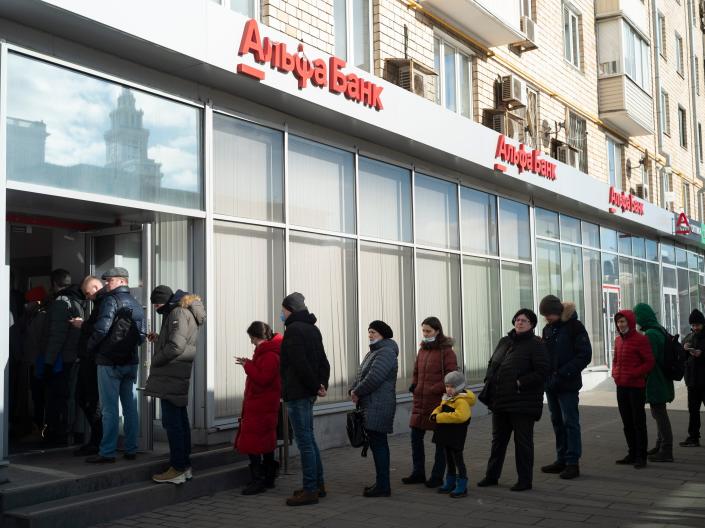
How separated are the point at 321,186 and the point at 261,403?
4017 millimetres

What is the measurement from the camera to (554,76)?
60.0 feet

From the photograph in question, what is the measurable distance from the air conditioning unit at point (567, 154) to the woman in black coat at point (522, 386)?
1125cm

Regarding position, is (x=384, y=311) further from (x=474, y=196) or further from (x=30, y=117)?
(x=30, y=117)

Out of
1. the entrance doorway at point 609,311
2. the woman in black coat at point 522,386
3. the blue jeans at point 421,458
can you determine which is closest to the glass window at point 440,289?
the blue jeans at point 421,458

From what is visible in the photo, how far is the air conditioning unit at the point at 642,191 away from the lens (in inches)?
925

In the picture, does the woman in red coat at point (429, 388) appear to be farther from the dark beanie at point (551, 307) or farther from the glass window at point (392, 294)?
the glass window at point (392, 294)

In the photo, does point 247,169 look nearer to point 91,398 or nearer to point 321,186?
point 321,186

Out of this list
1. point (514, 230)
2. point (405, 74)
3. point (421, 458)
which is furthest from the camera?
point (514, 230)

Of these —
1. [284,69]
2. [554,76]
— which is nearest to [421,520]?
[284,69]

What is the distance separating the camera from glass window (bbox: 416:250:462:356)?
1280 cm

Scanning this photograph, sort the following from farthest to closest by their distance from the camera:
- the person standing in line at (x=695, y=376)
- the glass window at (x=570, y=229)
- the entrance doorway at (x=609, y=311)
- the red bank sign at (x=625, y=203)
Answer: the entrance doorway at (x=609, y=311) < the red bank sign at (x=625, y=203) < the glass window at (x=570, y=229) < the person standing in line at (x=695, y=376)

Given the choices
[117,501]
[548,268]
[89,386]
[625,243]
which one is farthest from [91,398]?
[625,243]

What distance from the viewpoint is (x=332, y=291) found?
10812 mm

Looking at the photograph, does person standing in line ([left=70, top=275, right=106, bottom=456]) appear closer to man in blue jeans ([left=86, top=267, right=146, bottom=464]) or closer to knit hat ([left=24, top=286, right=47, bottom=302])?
man in blue jeans ([left=86, top=267, right=146, bottom=464])
